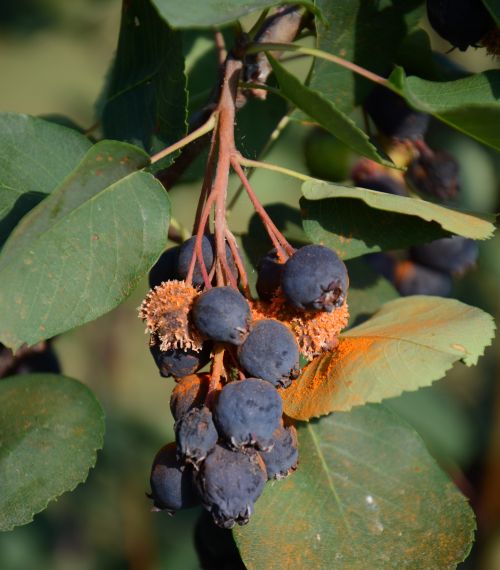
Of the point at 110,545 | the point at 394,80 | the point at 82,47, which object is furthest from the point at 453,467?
the point at 82,47

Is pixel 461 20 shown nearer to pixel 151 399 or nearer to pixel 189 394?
pixel 189 394

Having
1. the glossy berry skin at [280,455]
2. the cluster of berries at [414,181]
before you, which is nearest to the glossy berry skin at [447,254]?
the cluster of berries at [414,181]

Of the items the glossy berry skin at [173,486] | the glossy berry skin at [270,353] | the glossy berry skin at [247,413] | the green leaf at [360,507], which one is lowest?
the green leaf at [360,507]

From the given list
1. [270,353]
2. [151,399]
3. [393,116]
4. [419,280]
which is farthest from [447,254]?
[151,399]

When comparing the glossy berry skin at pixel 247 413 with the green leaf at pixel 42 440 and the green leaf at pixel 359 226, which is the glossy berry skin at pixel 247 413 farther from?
the green leaf at pixel 42 440

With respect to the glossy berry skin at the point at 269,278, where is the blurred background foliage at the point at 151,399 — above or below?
below

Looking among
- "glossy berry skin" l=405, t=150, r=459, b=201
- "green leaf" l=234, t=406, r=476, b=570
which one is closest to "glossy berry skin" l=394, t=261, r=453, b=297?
"glossy berry skin" l=405, t=150, r=459, b=201

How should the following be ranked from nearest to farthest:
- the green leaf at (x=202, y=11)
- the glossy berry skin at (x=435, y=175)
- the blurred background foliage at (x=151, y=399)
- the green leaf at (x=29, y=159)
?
the green leaf at (x=202, y=11)
the green leaf at (x=29, y=159)
the glossy berry skin at (x=435, y=175)
the blurred background foliage at (x=151, y=399)

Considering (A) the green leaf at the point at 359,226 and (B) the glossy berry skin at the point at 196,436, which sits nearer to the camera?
(B) the glossy berry skin at the point at 196,436

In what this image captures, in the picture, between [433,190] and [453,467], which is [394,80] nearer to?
[433,190]
